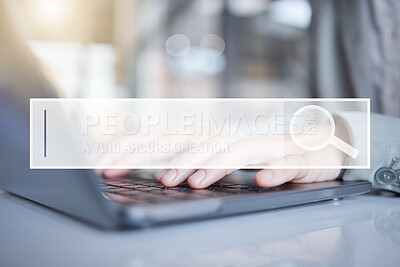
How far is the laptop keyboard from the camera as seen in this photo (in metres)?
0.33

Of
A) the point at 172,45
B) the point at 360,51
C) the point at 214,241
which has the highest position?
the point at 172,45

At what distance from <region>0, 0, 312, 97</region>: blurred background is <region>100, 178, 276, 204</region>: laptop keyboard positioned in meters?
2.25

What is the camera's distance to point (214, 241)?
302mm

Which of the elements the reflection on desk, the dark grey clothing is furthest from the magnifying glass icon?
the dark grey clothing

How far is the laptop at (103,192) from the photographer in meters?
0.29

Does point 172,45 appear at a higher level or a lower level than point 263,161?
higher

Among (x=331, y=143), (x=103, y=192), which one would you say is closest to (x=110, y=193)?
(x=103, y=192)

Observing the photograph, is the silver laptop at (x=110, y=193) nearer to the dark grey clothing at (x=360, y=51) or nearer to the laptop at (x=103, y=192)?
the laptop at (x=103, y=192)

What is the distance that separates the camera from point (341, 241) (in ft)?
1.01

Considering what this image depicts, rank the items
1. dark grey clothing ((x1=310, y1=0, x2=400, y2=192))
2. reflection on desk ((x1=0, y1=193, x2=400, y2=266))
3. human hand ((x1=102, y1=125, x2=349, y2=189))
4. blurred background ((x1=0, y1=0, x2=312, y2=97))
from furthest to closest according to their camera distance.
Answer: blurred background ((x1=0, y1=0, x2=312, y2=97))
dark grey clothing ((x1=310, y1=0, x2=400, y2=192))
human hand ((x1=102, y1=125, x2=349, y2=189))
reflection on desk ((x1=0, y1=193, x2=400, y2=266))

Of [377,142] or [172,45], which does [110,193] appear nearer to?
[377,142]

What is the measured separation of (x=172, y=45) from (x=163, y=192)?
2.95m

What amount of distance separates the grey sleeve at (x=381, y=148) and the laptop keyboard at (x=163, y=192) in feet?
0.69
